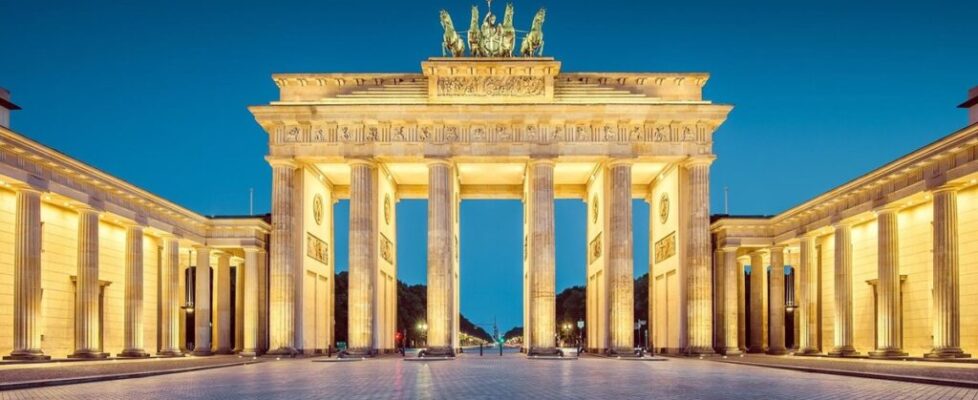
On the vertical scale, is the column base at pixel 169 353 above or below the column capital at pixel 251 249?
below

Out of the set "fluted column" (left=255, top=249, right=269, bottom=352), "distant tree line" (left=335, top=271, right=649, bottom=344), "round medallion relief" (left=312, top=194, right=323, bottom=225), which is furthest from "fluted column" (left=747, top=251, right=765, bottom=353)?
"distant tree line" (left=335, top=271, right=649, bottom=344)

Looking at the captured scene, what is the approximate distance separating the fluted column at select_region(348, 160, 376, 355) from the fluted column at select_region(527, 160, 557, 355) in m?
8.70

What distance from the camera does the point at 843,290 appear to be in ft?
137

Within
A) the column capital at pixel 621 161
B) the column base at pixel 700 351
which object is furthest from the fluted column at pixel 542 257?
the column base at pixel 700 351

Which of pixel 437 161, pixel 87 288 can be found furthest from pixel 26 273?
pixel 437 161

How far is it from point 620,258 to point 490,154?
8952 mm

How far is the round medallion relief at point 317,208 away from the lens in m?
51.6

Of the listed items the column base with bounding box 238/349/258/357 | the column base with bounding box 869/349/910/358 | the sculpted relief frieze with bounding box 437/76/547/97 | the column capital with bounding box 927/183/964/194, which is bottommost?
the column base with bounding box 238/349/258/357

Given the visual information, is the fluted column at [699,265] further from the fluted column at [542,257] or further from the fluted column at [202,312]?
the fluted column at [202,312]

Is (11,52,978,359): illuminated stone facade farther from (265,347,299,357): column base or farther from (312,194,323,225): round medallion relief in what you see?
(312,194,323,225): round medallion relief

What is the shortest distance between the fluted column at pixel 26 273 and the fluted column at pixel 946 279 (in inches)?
1339

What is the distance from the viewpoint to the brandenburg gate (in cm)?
4672

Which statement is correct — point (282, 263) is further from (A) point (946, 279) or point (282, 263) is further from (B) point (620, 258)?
(A) point (946, 279)

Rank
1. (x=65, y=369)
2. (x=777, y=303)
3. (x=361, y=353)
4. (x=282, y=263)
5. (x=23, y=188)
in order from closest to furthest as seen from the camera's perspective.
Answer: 1. (x=65, y=369)
2. (x=23, y=188)
3. (x=361, y=353)
4. (x=282, y=263)
5. (x=777, y=303)
